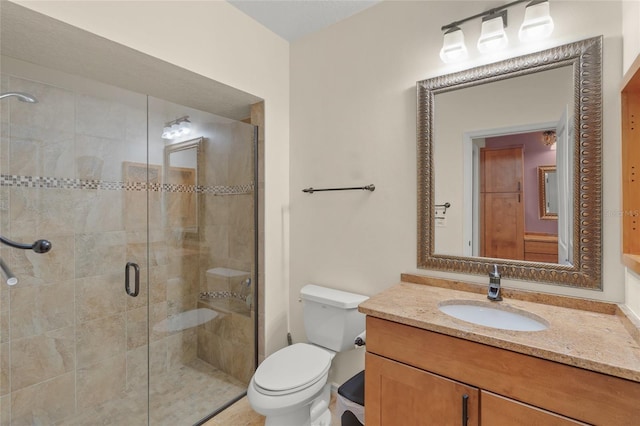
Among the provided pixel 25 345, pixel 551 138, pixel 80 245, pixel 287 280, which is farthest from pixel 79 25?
pixel 551 138

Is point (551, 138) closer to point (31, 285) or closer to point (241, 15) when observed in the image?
point (241, 15)

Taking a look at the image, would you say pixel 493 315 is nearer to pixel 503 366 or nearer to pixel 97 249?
pixel 503 366

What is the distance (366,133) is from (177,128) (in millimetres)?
1239

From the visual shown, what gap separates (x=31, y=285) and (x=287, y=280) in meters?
1.54

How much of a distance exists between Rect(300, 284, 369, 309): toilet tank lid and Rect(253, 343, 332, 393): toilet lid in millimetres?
285

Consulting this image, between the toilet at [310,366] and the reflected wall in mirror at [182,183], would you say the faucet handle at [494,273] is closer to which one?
the toilet at [310,366]

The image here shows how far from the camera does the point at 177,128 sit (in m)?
1.93

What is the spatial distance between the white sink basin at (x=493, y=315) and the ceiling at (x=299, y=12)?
6.00 ft

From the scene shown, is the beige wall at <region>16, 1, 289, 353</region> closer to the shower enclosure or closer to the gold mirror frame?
the shower enclosure

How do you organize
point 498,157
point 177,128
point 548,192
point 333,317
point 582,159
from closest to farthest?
point 582,159
point 548,192
point 498,157
point 333,317
point 177,128

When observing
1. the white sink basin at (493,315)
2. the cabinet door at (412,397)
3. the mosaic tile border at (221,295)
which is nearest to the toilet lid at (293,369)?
the cabinet door at (412,397)

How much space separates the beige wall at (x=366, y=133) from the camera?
1.59m

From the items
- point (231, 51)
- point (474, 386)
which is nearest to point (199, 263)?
point (231, 51)

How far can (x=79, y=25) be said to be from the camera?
1299 mm
